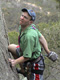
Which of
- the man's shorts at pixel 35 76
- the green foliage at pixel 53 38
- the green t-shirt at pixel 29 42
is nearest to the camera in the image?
the green t-shirt at pixel 29 42

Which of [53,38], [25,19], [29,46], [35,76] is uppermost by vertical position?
[25,19]

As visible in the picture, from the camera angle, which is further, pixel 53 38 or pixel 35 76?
pixel 53 38

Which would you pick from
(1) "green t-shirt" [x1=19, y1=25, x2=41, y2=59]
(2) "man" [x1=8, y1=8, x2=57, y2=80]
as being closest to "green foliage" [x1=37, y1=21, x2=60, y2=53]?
(2) "man" [x1=8, y1=8, x2=57, y2=80]

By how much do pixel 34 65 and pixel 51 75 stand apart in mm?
3641

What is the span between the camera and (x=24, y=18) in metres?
3.12

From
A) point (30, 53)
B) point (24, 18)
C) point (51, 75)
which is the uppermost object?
point (24, 18)

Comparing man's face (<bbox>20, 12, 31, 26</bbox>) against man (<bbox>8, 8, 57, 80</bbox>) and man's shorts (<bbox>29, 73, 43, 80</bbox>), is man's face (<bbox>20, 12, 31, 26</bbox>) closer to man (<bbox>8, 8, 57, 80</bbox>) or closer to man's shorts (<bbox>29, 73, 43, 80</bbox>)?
man (<bbox>8, 8, 57, 80</bbox>)

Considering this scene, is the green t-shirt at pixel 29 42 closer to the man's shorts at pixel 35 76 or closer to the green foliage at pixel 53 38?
the man's shorts at pixel 35 76

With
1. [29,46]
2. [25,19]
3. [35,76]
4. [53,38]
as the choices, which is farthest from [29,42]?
[53,38]

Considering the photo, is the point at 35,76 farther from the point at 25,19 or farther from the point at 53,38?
the point at 53,38

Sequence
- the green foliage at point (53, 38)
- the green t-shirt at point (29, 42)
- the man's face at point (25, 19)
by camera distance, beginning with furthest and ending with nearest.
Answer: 1. the green foliage at point (53, 38)
2. the man's face at point (25, 19)
3. the green t-shirt at point (29, 42)

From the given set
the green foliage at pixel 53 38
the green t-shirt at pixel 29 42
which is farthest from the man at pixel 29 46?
the green foliage at pixel 53 38

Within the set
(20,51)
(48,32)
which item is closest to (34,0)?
(48,32)

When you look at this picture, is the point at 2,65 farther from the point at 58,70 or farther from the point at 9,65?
the point at 58,70
